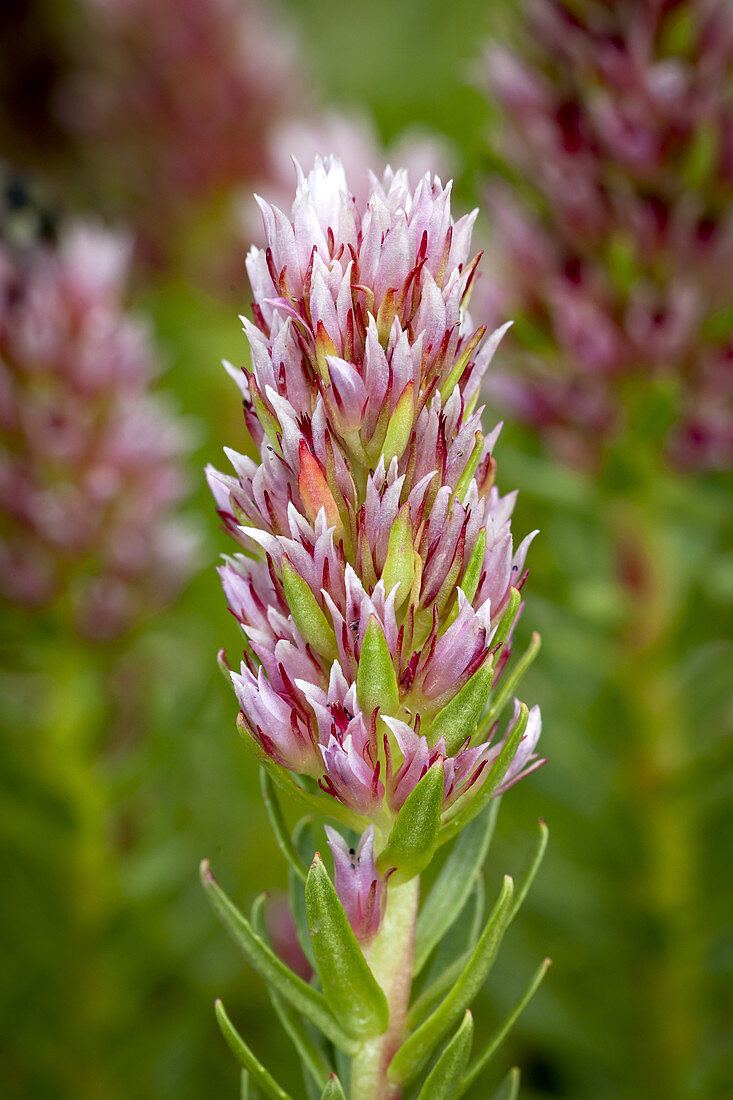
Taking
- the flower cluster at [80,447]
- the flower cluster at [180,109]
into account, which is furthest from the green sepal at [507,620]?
the flower cluster at [180,109]

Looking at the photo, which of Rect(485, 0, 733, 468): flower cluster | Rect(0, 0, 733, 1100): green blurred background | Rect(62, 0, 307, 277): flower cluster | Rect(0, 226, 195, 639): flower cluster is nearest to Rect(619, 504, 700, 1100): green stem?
Rect(0, 0, 733, 1100): green blurred background

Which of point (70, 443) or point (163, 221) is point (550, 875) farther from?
point (163, 221)

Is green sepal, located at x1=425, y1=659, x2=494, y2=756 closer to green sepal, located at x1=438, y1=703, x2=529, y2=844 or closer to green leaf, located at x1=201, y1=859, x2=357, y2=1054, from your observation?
green sepal, located at x1=438, y1=703, x2=529, y2=844

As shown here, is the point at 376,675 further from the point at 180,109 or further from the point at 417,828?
the point at 180,109

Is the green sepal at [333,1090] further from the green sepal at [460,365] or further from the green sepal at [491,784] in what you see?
the green sepal at [460,365]

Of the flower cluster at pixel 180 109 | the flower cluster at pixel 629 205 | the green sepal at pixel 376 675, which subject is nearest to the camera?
the green sepal at pixel 376 675

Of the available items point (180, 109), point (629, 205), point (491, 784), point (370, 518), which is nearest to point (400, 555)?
point (370, 518)

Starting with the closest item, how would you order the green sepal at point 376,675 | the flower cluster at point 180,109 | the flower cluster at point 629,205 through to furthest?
1. the green sepal at point 376,675
2. the flower cluster at point 629,205
3. the flower cluster at point 180,109

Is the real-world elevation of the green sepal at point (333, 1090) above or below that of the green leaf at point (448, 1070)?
above

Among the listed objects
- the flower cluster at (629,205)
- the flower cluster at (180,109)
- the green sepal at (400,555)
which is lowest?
the green sepal at (400,555)
